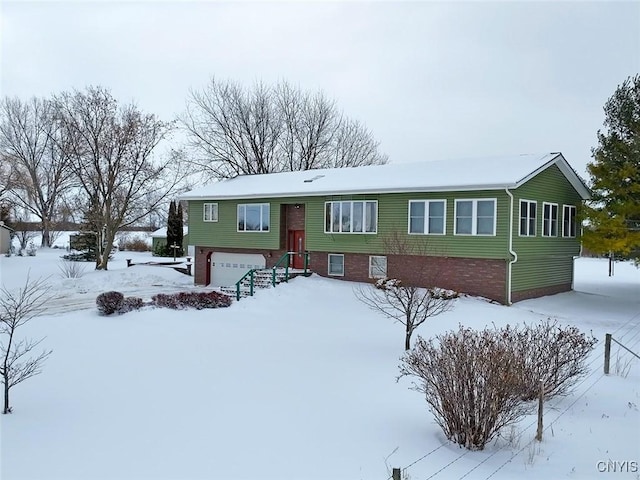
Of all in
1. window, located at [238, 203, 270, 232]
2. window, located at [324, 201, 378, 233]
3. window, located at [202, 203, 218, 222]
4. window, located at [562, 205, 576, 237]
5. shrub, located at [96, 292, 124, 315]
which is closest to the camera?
shrub, located at [96, 292, 124, 315]

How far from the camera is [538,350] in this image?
7695 mm

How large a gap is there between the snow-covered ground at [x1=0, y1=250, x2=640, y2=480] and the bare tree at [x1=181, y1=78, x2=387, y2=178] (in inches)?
1104

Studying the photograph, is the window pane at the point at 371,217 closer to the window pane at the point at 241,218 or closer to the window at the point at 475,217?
the window at the point at 475,217

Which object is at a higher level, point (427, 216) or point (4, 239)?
point (427, 216)

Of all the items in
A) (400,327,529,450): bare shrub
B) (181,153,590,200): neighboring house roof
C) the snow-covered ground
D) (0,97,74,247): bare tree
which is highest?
(0,97,74,247): bare tree

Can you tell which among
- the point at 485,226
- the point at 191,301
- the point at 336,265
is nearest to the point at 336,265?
the point at 336,265

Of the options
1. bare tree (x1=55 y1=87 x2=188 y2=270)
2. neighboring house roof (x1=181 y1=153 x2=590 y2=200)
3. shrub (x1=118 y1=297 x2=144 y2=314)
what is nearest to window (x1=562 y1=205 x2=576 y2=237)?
neighboring house roof (x1=181 y1=153 x2=590 y2=200)

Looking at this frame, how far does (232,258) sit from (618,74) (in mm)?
18907

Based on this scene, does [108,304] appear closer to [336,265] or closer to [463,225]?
[336,265]

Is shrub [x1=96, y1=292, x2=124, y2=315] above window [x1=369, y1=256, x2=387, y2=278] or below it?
below

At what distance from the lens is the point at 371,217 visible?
67.4ft

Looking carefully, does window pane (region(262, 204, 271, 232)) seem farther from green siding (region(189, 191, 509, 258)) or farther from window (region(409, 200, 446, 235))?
window (region(409, 200, 446, 235))

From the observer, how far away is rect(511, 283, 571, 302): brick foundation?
18.1 metres

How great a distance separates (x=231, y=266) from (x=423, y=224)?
10537 millimetres
